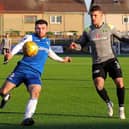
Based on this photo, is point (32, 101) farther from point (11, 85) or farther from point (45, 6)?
point (45, 6)

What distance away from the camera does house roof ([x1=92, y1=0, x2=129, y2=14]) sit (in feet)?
Answer: 340

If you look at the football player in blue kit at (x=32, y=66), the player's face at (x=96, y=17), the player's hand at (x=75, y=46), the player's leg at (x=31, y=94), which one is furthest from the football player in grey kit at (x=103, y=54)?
the player's leg at (x=31, y=94)

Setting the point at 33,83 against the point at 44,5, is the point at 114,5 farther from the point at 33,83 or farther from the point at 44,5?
the point at 33,83

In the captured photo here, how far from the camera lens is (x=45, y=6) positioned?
326ft

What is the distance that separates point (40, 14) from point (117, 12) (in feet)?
41.9

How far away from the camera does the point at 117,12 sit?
103 m

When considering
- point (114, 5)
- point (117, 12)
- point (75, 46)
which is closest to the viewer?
point (75, 46)

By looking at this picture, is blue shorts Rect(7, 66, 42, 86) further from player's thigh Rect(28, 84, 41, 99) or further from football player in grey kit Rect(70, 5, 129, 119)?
football player in grey kit Rect(70, 5, 129, 119)

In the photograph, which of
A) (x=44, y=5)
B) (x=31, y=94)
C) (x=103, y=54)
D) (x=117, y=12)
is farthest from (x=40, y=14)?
(x=31, y=94)

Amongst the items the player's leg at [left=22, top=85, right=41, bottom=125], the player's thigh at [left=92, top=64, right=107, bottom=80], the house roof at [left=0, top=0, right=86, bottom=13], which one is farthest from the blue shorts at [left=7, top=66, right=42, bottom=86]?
the house roof at [left=0, top=0, right=86, bottom=13]

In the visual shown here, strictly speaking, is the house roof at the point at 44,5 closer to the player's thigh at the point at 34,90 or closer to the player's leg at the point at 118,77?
the player's leg at the point at 118,77

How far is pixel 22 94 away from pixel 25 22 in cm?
7992

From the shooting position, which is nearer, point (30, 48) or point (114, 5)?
point (30, 48)

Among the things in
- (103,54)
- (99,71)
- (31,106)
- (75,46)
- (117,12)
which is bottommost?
(31,106)
